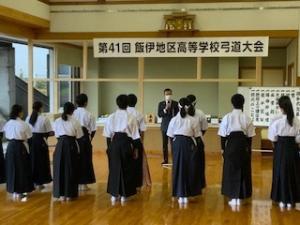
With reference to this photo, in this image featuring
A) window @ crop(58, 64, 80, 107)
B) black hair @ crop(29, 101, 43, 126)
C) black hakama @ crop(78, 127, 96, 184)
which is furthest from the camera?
window @ crop(58, 64, 80, 107)

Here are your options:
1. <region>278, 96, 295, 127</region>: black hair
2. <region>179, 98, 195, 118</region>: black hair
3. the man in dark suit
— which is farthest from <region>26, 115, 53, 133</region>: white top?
<region>278, 96, 295, 127</region>: black hair

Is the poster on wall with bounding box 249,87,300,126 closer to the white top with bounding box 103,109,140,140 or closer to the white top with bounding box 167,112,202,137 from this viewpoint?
the white top with bounding box 167,112,202,137

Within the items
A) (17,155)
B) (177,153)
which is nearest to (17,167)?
(17,155)

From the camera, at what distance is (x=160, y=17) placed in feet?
31.5

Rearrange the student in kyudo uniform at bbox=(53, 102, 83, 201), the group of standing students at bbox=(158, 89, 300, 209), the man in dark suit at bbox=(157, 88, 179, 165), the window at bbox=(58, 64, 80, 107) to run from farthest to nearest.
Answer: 1. the window at bbox=(58, 64, 80, 107)
2. the man in dark suit at bbox=(157, 88, 179, 165)
3. the student in kyudo uniform at bbox=(53, 102, 83, 201)
4. the group of standing students at bbox=(158, 89, 300, 209)

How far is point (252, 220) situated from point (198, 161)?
1.19 m

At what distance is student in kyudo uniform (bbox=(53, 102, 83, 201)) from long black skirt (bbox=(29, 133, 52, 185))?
0.72m

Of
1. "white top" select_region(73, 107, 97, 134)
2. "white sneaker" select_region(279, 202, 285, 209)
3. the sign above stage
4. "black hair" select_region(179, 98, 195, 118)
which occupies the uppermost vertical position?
the sign above stage

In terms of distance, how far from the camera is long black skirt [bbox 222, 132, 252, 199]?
5.71 m

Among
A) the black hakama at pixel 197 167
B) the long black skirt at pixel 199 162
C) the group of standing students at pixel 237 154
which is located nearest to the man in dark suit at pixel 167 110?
the long black skirt at pixel 199 162

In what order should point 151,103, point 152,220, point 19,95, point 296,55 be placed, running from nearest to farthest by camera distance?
point 152,220 → point 296,55 → point 19,95 → point 151,103

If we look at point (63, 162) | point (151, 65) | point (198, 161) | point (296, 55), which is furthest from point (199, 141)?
point (151, 65)

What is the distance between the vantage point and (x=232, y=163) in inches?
226

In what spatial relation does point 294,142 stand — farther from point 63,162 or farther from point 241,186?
point 63,162
